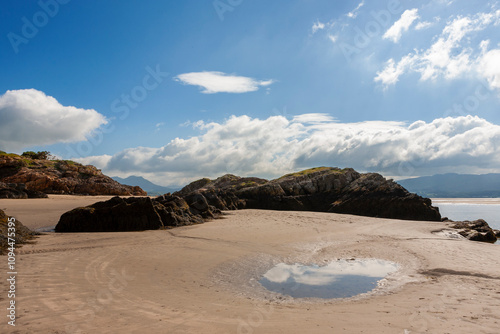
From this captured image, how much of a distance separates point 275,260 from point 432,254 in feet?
21.9


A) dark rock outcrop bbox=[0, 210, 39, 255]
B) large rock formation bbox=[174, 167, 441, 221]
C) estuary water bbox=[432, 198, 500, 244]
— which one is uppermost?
large rock formation bbox=[174, 167, 441, 221]

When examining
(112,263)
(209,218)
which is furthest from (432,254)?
(209,218)

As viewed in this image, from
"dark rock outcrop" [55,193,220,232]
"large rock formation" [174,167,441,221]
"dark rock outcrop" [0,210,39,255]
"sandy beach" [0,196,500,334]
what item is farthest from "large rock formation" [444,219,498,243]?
"dark rock outcrop" [0,210,39,255]

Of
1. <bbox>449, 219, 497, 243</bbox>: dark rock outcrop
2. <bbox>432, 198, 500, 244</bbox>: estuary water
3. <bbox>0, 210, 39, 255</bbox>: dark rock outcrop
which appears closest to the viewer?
<bbox>0, 210, 39, 255</bbox>: dark rock outcrop

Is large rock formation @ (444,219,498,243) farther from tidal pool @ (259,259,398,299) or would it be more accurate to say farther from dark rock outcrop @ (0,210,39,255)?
dark rock outcrop @ (0,210,39,255)

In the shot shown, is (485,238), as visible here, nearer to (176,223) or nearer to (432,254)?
(432,254)

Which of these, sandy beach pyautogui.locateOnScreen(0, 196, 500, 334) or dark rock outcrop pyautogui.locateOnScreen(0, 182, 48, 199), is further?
dark rock outcrop pyautogui.locateOnScreen(0, 182, 48, 199)

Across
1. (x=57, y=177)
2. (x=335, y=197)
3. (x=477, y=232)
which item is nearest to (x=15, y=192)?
(x=57, y=177)

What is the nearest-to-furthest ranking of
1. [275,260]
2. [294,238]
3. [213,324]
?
[213,324] → [275,260] → [294,238]

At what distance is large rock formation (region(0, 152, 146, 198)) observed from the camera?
104 feet

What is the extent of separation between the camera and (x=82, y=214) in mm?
15969

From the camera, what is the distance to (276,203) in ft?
116

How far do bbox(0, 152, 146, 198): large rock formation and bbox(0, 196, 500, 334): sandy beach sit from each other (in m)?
22.6

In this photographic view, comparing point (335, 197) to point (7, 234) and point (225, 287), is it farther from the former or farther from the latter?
point (7, 234)
